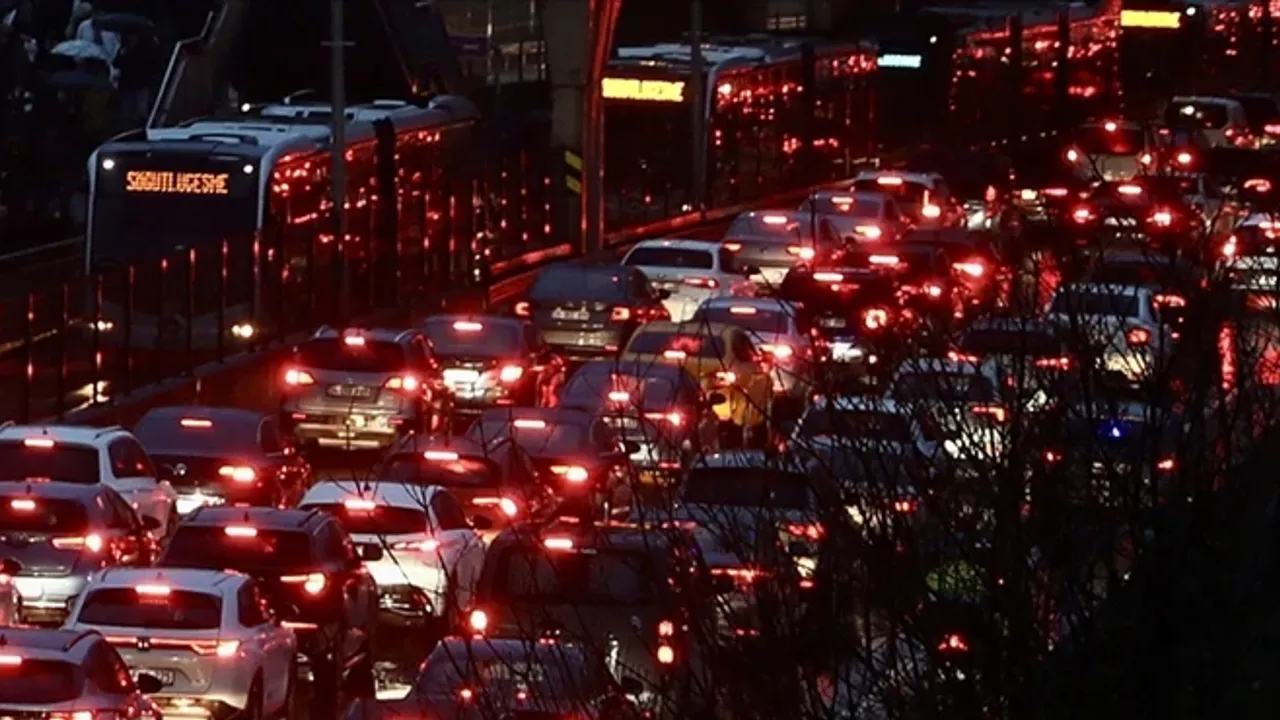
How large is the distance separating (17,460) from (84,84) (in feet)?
168

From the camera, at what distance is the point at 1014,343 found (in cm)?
1470

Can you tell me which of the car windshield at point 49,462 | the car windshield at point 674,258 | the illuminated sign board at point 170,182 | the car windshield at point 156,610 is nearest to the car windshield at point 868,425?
the car windshield at point 156,610

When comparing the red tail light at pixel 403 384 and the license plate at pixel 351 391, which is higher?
the red tail light at pixel 403 384

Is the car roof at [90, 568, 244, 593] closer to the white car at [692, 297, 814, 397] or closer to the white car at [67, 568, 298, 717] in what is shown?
the white car at [67, 568, 298, 717]

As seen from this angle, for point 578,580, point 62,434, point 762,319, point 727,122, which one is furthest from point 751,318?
point 727,122

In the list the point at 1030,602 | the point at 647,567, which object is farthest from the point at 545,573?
the point at 1030,602

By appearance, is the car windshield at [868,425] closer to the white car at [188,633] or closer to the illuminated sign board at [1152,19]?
the white car at [188,633]

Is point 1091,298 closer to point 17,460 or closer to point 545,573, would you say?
point 545,573

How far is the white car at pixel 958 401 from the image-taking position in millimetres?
13508

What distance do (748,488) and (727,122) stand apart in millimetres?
47517

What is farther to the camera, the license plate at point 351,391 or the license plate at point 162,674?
the license plate at point 351,391

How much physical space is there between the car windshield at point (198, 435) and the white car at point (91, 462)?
1928 mm

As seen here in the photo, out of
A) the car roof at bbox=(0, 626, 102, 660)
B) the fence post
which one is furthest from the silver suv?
the car roof at bbox=(0, 626, 102, 660)

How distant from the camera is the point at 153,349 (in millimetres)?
39344
